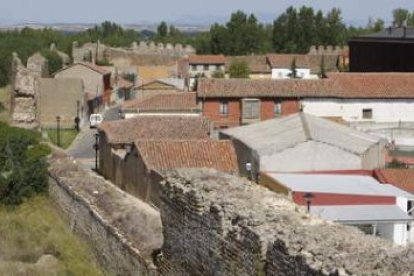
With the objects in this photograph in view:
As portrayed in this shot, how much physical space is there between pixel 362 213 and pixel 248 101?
1816 cm

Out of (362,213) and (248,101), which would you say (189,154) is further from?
(248,101)

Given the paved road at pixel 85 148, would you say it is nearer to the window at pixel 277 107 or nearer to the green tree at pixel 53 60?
the window at pixel 277 107

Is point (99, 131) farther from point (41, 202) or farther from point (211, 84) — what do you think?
point (211, 84)

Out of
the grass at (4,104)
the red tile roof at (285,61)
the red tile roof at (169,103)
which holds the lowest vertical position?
the grass at (4,104)

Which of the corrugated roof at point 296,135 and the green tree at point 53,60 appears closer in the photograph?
the corrugated roof at point 296,135

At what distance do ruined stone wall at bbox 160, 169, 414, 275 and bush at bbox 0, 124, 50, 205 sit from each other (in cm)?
980

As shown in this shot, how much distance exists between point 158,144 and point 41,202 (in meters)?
2.95

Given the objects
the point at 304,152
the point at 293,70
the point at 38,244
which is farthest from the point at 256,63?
the point at 38,244

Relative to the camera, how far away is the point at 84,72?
45.7 metres

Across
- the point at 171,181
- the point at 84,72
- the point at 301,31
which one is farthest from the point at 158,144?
the point at 301,31

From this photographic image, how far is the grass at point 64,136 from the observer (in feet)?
103

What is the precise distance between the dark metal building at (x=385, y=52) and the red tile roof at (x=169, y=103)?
40.6 ft

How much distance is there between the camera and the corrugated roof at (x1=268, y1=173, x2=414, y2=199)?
1608cm

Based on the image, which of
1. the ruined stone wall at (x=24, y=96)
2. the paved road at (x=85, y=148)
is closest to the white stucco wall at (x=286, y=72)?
the paved road at (x=85, y=148)
